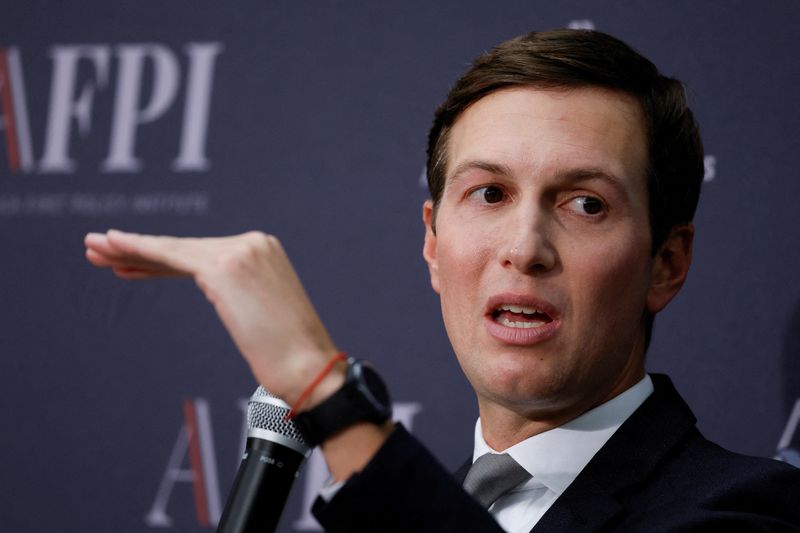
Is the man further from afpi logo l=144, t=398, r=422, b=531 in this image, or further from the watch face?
afpi logo l=144, t=398, r=422, b=531

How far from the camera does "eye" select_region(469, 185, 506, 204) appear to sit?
5.12 ft

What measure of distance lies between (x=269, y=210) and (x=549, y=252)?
1.18m

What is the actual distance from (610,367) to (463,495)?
50 centimetres

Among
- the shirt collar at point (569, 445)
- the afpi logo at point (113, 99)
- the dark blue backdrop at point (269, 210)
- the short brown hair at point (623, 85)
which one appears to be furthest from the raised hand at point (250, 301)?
the afpi logo at point (113, 99)

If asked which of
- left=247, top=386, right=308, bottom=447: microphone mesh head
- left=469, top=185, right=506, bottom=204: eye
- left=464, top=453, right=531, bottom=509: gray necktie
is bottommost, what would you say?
left=464, top=453, right=531, bottom=509: gray necktie

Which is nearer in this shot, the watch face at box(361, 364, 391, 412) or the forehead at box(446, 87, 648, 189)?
the watch face at box(361, 364, 391, 412)

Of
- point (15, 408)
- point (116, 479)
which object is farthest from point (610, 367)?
point (15, 408)

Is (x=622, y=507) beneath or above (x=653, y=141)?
beneath

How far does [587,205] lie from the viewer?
4.96 feet

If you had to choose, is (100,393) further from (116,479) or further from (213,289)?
(213,289)

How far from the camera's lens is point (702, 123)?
88.0 inches

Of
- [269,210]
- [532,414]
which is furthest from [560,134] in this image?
[269,210]

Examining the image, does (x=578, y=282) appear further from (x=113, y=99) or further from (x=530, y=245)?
(x=113, y=99)

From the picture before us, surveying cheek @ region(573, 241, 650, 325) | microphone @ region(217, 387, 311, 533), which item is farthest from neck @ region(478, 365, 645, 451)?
microphone @ region(217, 387, 311, 533)
